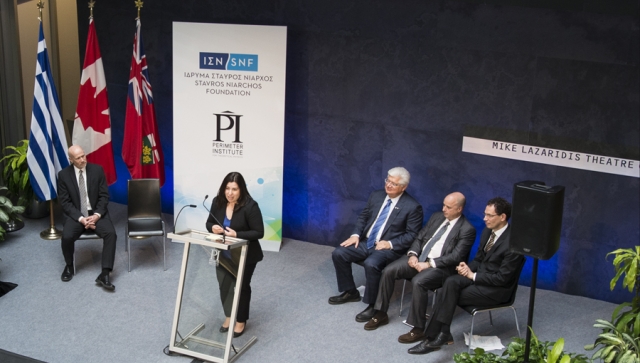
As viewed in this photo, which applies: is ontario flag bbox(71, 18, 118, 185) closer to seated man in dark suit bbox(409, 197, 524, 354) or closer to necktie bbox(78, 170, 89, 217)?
necktie bbox(78, 170, 89, 217)

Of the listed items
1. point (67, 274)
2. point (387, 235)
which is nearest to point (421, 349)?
point (387, 235)

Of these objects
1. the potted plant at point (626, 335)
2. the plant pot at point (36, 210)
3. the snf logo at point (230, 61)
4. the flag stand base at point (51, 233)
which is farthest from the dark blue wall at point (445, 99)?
the plant pot at point (36, 210)

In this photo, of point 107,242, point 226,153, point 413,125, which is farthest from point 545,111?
point 107,242

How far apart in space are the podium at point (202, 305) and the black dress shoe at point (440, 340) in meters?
1.50

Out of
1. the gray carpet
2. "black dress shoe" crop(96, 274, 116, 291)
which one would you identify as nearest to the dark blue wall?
the gray carpet

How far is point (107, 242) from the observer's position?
7258 mm

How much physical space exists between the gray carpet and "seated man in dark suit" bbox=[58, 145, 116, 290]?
263mm

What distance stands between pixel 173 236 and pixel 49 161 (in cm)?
313

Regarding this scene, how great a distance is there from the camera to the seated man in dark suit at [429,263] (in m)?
6.31

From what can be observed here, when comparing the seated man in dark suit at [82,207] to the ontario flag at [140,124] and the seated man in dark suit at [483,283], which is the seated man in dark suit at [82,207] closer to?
the ontario flag at [140,124]

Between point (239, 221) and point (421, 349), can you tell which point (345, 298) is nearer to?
point (421, 349)

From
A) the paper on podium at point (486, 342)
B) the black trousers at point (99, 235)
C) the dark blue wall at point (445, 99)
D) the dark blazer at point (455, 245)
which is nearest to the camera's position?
the paper on podium at point (486, 342)

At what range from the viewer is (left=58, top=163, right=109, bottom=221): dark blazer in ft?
24.3

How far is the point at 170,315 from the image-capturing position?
6.62 metres
